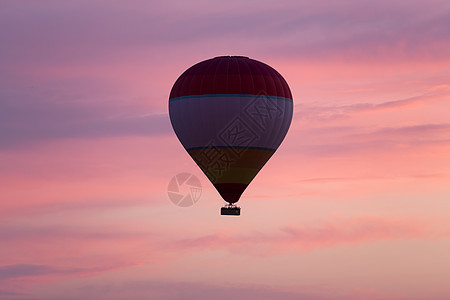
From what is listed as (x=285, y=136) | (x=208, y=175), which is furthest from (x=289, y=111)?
(x=208, y=175)

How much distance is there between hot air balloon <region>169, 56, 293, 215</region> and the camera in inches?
2788

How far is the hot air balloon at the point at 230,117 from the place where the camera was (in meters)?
70.8

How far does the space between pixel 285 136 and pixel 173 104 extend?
788cm

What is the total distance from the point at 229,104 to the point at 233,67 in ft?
8.11

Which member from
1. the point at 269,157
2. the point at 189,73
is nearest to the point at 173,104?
the point at 189,73

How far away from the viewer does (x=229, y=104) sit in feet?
232

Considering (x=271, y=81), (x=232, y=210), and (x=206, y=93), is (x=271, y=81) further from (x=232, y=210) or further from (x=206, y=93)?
(x=232, y=210)

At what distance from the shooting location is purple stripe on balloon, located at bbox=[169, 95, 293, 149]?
232ft

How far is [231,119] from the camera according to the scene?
7106cm

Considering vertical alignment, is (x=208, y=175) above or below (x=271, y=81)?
below

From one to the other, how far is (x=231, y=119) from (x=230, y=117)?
0.51ft

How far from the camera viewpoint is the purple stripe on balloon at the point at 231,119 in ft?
232

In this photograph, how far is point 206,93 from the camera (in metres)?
70.8

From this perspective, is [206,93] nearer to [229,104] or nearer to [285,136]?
[229,104]
